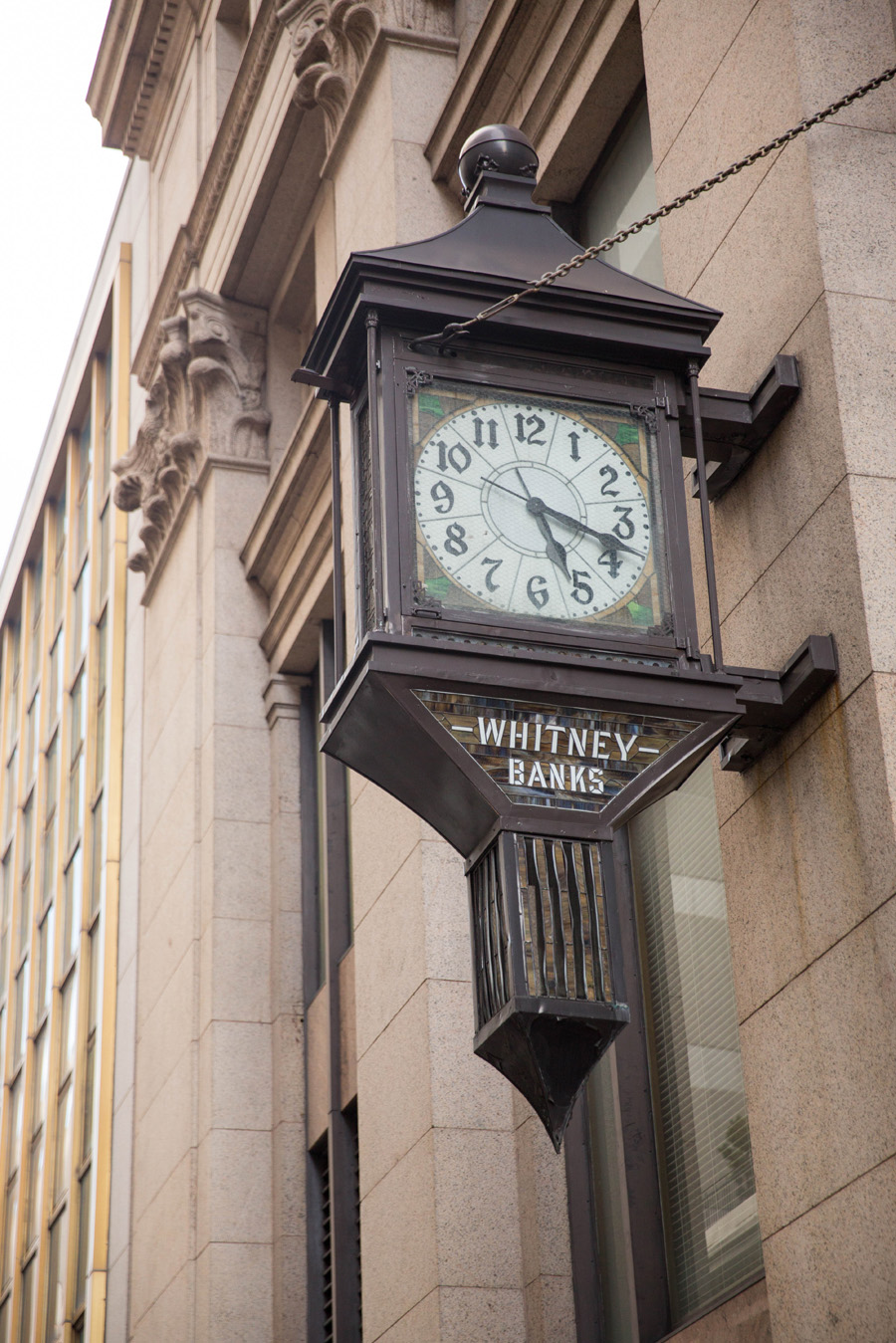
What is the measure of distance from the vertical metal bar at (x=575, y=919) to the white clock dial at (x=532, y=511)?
863 mm

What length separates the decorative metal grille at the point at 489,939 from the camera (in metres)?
5.56

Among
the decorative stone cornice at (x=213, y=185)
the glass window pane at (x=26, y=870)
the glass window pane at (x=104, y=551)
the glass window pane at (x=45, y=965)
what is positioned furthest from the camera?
the glass window pane at (x=26, y=870)

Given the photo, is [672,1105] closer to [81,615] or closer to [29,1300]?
[29,1300]

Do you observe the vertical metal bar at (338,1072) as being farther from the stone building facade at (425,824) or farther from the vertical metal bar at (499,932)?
the vertical metal bar at (499,932)

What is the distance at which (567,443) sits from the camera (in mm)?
6473

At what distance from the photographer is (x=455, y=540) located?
614 centimetres

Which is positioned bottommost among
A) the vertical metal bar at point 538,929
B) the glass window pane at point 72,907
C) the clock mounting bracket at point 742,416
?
the vertical metal bar at point 538,929

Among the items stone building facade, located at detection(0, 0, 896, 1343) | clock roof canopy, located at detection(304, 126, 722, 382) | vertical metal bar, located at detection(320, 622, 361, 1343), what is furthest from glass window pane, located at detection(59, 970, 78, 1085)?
clock roof canopy, located at detection(304, 126, 722, 382)

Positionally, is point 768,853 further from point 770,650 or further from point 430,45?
point 430,45

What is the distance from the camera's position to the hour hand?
6203 millimetres

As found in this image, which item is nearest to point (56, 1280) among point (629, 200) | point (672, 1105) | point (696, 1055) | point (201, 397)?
point (201, 397)

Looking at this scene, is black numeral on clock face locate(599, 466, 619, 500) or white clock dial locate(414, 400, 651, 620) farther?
black numeral on clock face locate(599, 466, 619, 500)

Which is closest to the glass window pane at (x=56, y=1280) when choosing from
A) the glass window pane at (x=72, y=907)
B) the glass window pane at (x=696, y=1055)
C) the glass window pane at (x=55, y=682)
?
the glass window pane at (x=72, y=907)

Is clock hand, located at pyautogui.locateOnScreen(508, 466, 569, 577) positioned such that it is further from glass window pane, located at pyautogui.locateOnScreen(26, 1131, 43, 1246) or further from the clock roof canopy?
glass window pane, located at pyautogui.locateOnScreen(26, 1131, 43, 1246)
